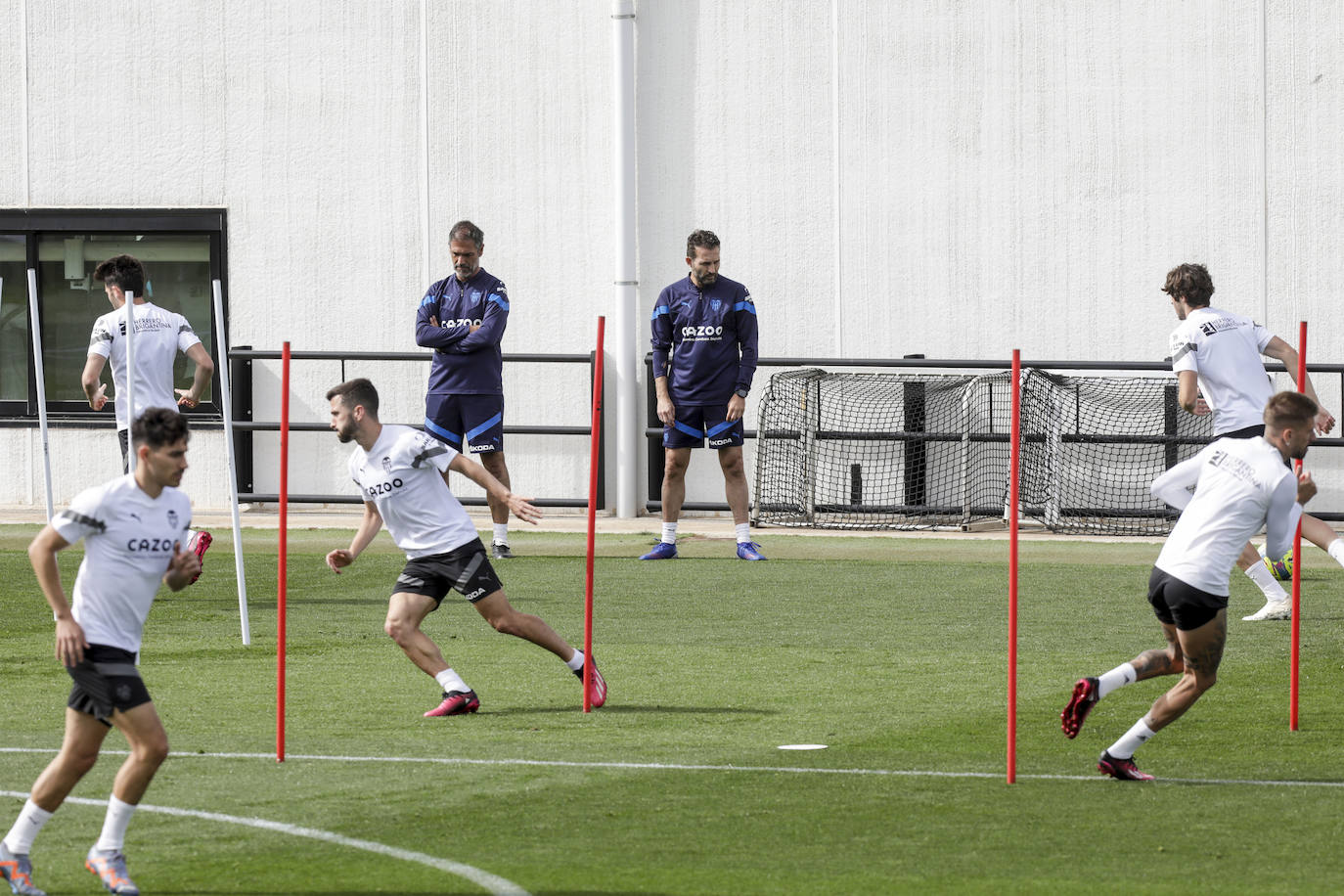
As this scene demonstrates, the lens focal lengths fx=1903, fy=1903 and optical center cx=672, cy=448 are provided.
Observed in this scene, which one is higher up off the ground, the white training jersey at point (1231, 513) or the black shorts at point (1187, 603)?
the white training jersey at point (1231, 513)

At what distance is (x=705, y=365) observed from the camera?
14.1 metres

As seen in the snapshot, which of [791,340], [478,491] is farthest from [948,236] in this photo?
[478,491]

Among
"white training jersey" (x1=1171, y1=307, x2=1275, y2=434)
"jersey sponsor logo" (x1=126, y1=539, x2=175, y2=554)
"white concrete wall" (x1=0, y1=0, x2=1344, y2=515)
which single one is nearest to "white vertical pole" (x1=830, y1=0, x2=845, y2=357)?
"white concrete wall" (x1=0, y1=0, x2=1344, y2=515)

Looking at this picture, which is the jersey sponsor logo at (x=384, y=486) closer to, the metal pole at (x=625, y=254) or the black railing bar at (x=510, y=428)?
the black railing bar at (x=510, y=428)

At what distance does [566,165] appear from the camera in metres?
18.0

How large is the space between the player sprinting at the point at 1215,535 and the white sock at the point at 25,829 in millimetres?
3920

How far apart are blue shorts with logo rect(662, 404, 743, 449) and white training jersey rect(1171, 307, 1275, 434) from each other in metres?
4.33

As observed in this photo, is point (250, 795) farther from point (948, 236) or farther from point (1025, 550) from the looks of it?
point (948, 236)

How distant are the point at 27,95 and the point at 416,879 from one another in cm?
1475

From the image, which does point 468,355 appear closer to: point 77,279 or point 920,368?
point 920,368

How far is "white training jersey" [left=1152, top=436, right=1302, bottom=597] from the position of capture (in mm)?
7223

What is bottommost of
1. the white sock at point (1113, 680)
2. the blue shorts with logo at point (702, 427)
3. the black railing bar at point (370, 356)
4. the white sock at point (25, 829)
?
the white sock at point (25, 829)

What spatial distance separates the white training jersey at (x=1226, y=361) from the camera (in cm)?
1032

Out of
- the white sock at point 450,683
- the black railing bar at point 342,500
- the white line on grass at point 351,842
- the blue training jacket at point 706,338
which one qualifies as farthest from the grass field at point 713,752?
the black railing bar at point 342,500
